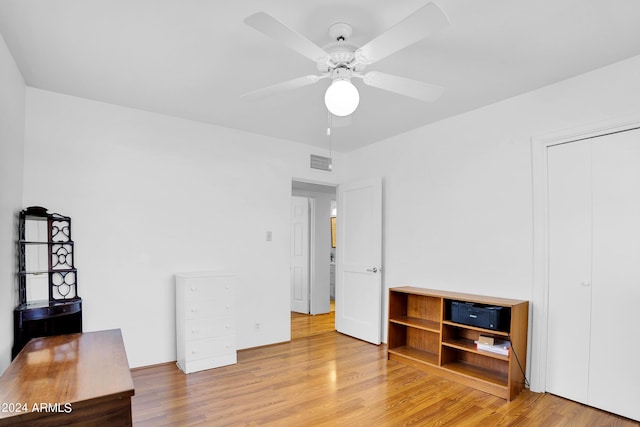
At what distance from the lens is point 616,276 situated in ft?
8.22

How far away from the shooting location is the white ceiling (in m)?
1.90

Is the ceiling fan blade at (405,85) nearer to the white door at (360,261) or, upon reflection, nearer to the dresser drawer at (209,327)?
the white door at (360,261)

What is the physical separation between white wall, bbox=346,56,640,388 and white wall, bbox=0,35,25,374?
3581mm

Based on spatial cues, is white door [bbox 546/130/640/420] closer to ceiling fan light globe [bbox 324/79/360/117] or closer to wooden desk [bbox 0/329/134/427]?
ceiling fan light globe [bbox 324/79/360/117]

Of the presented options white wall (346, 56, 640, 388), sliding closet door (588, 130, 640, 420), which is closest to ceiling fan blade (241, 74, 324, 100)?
white wall (346, 56, 640, 388)

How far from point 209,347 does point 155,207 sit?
1.50m

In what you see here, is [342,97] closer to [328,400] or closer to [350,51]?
[350,51]

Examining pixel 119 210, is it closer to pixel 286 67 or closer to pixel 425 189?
pixel 286 67

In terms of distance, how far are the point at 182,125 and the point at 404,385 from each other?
11.1 feet

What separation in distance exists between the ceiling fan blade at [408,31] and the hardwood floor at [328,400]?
2.39m

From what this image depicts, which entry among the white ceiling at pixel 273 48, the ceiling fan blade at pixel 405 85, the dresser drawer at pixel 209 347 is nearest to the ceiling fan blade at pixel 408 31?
the ceiling fan blade at pixel 405 85

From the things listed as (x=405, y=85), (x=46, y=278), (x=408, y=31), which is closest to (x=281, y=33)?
(x=408, y=31)

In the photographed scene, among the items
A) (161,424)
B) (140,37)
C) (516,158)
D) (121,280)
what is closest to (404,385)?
(161,424)

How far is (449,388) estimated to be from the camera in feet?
9.78
